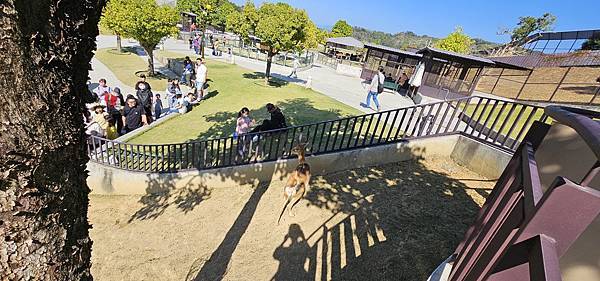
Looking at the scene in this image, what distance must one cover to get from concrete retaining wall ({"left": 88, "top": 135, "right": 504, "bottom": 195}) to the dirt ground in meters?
0.19

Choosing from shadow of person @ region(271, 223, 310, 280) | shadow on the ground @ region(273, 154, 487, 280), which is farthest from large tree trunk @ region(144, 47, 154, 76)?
shadow of person @ region(271, 223, 310, 280)

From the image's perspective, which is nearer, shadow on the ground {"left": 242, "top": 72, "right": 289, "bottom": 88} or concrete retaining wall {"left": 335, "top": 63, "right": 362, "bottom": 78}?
shadow on the ground {"left": 242, "top": 72, "right": 289, "bottom": 88}

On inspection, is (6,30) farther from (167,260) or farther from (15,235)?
(167,260)

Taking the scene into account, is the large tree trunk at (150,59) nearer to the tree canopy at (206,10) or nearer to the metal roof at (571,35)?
the tree canopy at (206,10)

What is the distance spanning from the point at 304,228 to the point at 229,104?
29.9 feet

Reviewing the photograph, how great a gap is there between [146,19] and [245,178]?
13078 mm

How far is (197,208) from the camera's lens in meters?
5.61

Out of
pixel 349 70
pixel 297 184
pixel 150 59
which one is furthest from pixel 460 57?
pixel 150 59

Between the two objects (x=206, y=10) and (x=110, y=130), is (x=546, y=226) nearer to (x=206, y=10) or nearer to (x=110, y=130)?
(x=110, y=130)

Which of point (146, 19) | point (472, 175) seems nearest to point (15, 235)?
point (472, 175)

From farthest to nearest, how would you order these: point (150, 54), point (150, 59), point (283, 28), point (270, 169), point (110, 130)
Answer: point (150, 59)
point (150, 54)
point (283, 28)
point (110, 130)
point (270, 169)

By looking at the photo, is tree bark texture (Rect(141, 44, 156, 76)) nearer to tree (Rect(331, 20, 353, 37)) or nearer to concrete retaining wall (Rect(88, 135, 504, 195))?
concrete retaining wall (Rect(88, 135, 504, 195))

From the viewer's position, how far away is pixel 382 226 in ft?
14.3

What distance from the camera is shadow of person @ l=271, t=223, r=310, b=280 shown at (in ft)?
12.3
